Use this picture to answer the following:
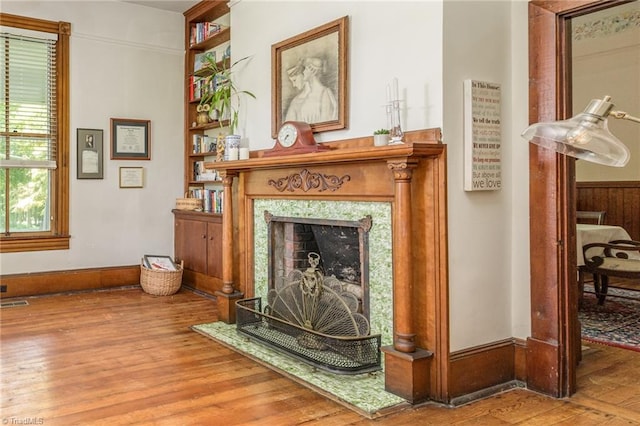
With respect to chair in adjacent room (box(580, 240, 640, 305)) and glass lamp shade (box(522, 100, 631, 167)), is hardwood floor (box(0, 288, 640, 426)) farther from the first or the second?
glass lamp shade (box(522, 100, 631, 167))

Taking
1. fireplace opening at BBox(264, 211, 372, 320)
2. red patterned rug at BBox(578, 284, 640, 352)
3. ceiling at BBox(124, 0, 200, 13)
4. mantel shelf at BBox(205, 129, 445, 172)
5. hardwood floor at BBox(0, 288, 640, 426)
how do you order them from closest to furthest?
hardwood floor at BBox(0, 288, 640, 426) → mantel shelf at BBox(205, 129, 445, 172) → fireplace opening at BBox(264, 211, 372, 320) → red patterned rug at BBox(578, 284, 640, 352) → ceiling at BBox(124, 0, 200, 13)

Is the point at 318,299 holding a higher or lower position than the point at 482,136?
lower

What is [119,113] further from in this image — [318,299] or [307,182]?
[318,299]

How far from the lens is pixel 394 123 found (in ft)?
9.36

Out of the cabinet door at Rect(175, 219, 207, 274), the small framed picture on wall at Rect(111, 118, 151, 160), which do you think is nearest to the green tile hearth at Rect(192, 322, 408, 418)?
the cabinet door at Rect(175, 219, 207, 274)

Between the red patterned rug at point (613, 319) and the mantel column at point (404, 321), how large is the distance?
5.87 ft

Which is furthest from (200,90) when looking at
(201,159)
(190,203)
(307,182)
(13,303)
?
(307,182)

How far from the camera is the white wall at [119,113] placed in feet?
17.9

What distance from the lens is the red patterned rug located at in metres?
3.84

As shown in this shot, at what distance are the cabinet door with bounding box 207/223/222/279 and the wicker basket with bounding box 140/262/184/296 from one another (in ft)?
1.15

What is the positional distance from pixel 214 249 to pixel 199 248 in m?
0.33

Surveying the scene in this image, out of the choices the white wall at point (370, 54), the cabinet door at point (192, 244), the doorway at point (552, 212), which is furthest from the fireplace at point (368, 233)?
the cabinet door at point (192, 244)

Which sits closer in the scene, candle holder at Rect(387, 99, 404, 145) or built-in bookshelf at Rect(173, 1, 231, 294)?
candle holder at Rect(387, 99, 404, 145)

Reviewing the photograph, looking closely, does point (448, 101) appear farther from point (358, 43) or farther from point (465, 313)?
point (465, 313)
